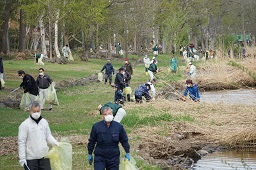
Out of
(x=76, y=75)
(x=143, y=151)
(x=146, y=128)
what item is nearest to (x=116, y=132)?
(x=143, y=151)

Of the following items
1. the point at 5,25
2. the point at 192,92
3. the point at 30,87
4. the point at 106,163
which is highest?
the point at 5,25

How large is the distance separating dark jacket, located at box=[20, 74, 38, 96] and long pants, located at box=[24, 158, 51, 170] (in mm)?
12224

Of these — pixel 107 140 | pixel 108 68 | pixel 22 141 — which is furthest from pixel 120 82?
pixel 107 140

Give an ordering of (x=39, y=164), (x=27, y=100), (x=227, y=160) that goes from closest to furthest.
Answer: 1. (x=39, y=164)
2. (x=227, y=160)
3. (x=27, y=100)

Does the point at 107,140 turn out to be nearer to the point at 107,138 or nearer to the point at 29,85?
the point at 107,138

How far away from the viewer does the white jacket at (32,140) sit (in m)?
11.1

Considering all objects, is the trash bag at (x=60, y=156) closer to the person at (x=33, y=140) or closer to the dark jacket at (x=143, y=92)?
the person at (x=33, y=140)

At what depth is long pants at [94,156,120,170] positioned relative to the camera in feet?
35.7

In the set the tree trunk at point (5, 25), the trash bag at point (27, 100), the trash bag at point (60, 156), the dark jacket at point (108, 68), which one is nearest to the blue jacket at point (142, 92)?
the trash bag at point (27, 100)

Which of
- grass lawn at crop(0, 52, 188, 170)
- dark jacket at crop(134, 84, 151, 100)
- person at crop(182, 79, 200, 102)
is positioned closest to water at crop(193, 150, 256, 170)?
grass lawn at crop(0, 52, 188, 170)

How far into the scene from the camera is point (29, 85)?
23609 mm

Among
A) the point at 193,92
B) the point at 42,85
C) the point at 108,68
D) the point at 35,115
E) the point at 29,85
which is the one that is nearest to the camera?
the point at 35,115

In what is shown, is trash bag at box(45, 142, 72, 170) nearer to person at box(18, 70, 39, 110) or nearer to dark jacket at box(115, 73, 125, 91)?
person at box(18, 70, 39, 110)

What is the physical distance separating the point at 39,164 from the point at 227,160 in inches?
262
